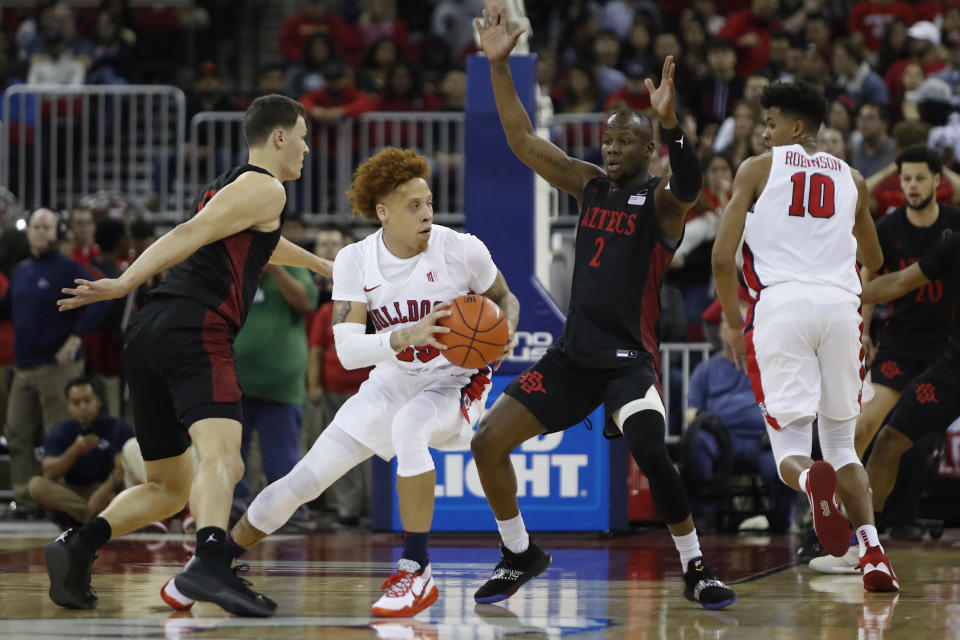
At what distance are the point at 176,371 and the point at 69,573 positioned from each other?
0.94m

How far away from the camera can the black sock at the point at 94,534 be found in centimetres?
586

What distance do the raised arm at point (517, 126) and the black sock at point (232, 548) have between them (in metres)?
2.21

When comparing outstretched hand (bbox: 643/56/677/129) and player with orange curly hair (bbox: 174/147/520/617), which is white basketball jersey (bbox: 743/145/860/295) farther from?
player with orange curly hair (bbox: 174/147/520/617)

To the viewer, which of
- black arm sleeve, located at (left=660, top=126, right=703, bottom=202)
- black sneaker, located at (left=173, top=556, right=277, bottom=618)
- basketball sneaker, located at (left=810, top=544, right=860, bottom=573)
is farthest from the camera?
basketball sneaker, located at (left=810, top=544, right=860, bottom=573)

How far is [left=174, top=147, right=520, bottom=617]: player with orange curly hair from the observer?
580 centimetres

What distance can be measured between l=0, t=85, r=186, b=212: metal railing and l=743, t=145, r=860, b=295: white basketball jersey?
28.6ft

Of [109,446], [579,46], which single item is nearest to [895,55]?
[579,46]

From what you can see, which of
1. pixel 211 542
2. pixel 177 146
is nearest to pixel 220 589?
pixel 211 542

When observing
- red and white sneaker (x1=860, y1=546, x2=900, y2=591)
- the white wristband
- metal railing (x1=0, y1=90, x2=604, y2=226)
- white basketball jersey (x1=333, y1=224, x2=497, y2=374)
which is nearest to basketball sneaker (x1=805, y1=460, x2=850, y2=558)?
red and white sneaker (x1=860, y1=546, x2=900, y2=591)

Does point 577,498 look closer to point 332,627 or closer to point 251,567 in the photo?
point 251,567

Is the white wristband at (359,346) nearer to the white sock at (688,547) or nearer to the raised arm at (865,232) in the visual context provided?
the white sock at (688,547)

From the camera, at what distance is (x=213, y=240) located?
5.79 metres

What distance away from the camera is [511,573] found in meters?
6.21

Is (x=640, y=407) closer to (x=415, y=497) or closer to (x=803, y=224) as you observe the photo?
(x=415, y=497)
